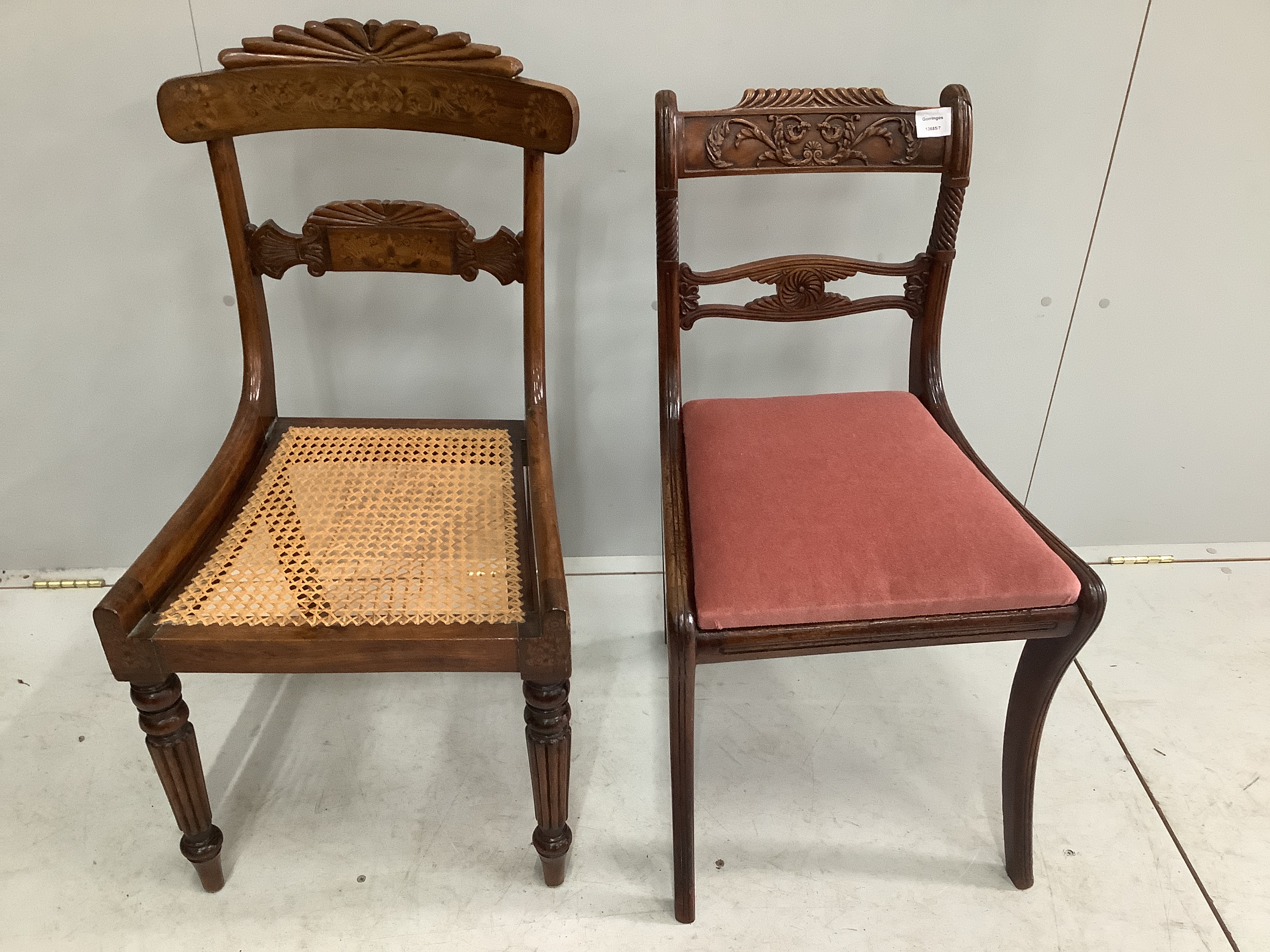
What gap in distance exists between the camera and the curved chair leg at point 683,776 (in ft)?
3.44

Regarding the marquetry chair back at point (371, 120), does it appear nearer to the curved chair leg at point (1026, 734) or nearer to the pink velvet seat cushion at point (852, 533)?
the pink velvet seat cushion at point (852, 533)

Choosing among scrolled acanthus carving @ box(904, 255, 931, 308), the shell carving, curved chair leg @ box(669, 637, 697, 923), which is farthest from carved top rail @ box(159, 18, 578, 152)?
curved chair leg @ box(669, 637, 697, 923)

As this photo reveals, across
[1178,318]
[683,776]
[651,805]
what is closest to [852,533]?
[683,776]

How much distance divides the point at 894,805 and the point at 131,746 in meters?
1.24

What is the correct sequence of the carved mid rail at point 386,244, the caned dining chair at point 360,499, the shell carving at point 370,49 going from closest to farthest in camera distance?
the caned dining chair at point 360,499, the shell carving at point 370,49, the carved mid rail at point 386,244

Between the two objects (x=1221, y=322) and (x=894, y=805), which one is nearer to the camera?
(x=894, y=805)

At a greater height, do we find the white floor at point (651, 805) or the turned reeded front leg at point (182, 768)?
the turned reeded front leg at point (182, 768)

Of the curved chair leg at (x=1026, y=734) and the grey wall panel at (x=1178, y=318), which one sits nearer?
the curved chair leg at (x=1026, y=734)

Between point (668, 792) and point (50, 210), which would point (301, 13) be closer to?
point (50, 210)

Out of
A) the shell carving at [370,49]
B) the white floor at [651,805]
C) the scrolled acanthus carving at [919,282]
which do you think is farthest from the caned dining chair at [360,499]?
the scrolled acanthus carving at [919,282]

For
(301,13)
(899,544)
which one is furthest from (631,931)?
(301,13)

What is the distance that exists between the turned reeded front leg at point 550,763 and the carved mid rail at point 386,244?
60 centimetres

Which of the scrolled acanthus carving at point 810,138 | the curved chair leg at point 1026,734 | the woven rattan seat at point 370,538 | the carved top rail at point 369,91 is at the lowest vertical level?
the curved chair leg at point 1026,734

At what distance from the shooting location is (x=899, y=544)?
1.06 metres
